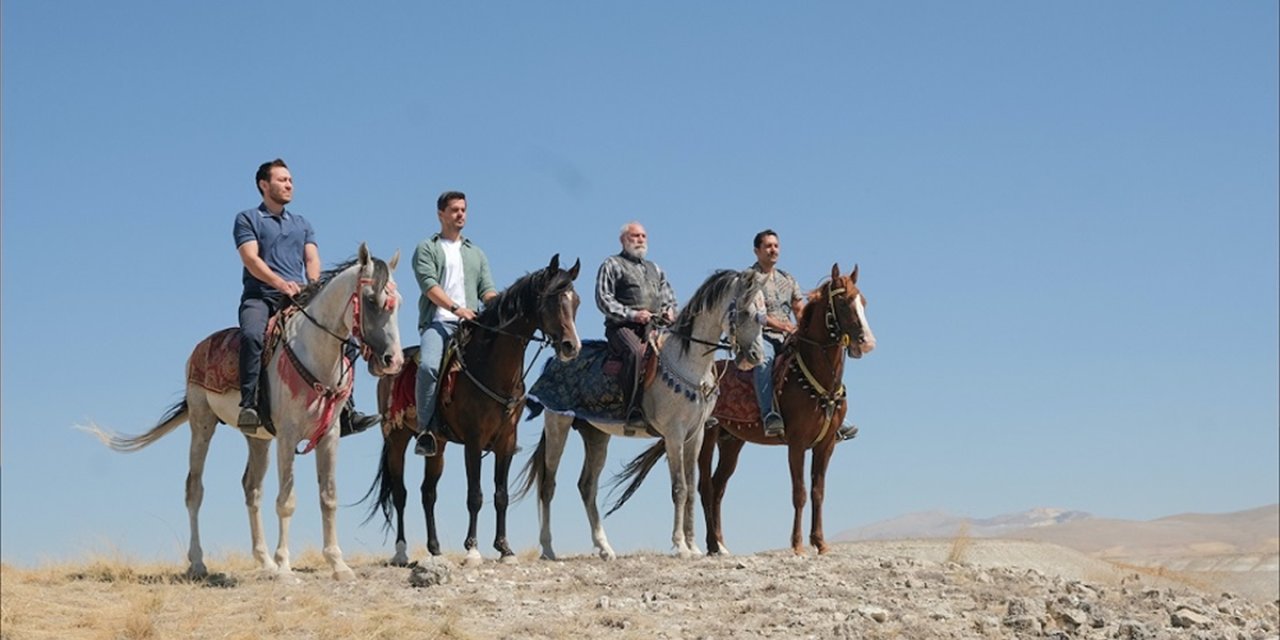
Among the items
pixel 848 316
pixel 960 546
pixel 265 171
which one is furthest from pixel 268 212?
pixel 960 546

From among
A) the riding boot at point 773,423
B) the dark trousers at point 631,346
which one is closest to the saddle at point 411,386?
the dark trousers at point 631,346

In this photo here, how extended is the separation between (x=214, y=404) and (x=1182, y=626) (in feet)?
30.1

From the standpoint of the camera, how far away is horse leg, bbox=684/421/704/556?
575 inches

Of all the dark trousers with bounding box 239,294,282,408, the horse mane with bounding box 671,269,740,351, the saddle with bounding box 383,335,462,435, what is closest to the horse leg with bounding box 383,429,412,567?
the saddle with bounding box 383,335,462,435

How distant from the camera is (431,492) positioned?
1413 cm

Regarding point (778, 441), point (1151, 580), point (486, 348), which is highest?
point (486, 348)

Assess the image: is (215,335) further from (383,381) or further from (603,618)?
(603,618)

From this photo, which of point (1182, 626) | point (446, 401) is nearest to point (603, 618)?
point (446, 401)

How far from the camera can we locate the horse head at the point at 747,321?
1396cm

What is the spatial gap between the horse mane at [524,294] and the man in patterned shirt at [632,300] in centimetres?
122

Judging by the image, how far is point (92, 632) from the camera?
1070cm

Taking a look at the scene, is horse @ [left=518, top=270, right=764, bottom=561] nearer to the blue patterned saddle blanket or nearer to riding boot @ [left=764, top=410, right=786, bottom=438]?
the blue patterned saddle blanket

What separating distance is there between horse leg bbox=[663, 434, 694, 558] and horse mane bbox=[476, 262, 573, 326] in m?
2.15

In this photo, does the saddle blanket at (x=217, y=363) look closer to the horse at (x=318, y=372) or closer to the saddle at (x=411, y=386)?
the horse at (x=318, y=372)
